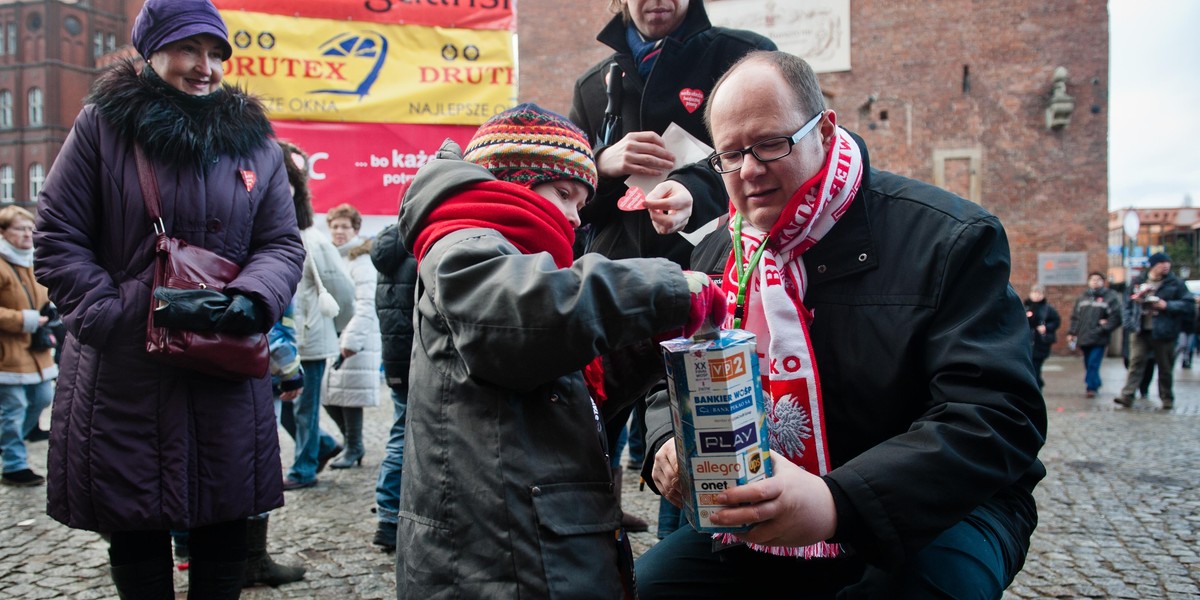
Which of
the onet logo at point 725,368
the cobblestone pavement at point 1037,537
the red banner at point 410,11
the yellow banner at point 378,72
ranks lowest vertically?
the cobblestone pavement at point 1037,537

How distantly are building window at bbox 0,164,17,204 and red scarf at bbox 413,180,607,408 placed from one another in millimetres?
50150

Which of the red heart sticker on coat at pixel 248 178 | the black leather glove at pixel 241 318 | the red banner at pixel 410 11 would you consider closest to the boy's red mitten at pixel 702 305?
the black leather glove at pixel 241 318

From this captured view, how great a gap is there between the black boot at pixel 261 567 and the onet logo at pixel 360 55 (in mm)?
3942

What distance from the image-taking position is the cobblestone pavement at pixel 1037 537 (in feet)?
10.5

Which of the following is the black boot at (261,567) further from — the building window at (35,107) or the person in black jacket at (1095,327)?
the building window at (35,107)

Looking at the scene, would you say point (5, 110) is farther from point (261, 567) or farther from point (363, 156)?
point (261, 567)

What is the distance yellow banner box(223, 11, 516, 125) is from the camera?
6078 millimetres

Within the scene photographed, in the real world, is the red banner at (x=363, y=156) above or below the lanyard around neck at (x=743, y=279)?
above

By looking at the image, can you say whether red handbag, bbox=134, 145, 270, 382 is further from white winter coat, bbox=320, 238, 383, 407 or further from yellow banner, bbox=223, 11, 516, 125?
yellow banner, bbox=223, 11, 516, 125

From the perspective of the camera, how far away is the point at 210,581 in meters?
2.36

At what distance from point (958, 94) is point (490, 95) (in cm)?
1511

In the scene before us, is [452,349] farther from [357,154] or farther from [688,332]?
[357,154]

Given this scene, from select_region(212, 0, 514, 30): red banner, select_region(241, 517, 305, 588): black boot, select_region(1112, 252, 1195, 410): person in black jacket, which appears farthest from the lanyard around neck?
select_region(1112, 252, 1195, 410): person in black jacket

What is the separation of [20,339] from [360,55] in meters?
3.12
